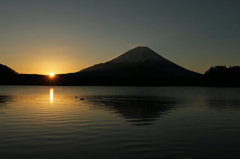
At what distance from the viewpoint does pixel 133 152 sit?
1389 cm

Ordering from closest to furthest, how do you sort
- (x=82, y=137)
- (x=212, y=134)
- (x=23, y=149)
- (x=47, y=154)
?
1. (x=47, y=154)
2. (x=23, y=149)
3. (x=82, y=137)
4. (x=212, y=134)

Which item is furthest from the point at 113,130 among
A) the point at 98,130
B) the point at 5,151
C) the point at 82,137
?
the point at 5,151

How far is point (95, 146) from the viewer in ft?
49.9

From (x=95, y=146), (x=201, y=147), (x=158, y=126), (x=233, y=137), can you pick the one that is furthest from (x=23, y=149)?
(x=233, y=137)

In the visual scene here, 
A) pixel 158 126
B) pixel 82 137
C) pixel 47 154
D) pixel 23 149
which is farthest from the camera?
pixel 158 126

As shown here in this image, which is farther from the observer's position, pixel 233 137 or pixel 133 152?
pixel 233 137

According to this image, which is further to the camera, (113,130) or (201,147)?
(113,130)

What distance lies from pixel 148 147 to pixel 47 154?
18.0 ft

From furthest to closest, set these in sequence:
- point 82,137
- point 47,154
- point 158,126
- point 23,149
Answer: point 158,126, point 82,137, point 23,149, point 47,154

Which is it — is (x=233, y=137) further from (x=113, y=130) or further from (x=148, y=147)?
(x=113, y=130)

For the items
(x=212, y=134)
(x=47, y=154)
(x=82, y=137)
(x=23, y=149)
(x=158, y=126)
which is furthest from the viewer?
(x=158, y=126)

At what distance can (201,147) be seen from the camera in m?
15.2

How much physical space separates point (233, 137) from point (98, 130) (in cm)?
962

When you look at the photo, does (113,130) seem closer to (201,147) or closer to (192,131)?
(192,131)
